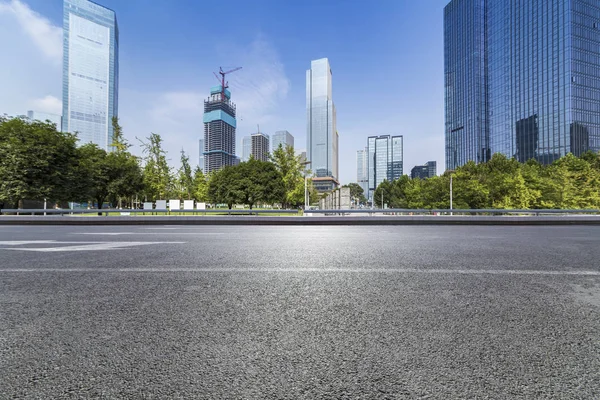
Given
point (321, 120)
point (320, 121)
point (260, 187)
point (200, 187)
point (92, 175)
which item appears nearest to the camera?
point (92, 175)

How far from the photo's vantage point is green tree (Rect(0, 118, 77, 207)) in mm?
23766

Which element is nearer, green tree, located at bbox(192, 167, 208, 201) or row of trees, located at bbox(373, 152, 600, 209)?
row of trees, located at bbox(373, 152, 600, 209)

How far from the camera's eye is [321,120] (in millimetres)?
190875

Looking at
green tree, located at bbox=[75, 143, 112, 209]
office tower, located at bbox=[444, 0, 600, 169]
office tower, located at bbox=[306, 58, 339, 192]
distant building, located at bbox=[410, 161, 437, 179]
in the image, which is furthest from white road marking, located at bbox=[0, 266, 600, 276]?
distant building, located at bbox=[410, 161, 437, 179]

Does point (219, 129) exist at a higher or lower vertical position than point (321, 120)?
lower

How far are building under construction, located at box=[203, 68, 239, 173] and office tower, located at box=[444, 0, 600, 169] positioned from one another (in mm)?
108282

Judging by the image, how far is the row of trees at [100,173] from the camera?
79.9 ft

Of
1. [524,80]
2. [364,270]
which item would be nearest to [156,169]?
[364,270]

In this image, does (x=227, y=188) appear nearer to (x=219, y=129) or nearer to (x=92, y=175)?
(x=92, y=175)

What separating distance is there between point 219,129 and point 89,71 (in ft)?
205

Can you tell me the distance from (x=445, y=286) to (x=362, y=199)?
6531 inches

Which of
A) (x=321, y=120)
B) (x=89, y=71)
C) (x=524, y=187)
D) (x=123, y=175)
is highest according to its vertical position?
(x=89, y=71)

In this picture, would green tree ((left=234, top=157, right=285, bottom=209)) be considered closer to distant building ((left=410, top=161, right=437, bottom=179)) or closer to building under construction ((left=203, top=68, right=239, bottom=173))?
building under construction ((left=203, top=68, right=239, bottom=173))

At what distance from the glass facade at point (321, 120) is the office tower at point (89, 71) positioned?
109 metres
